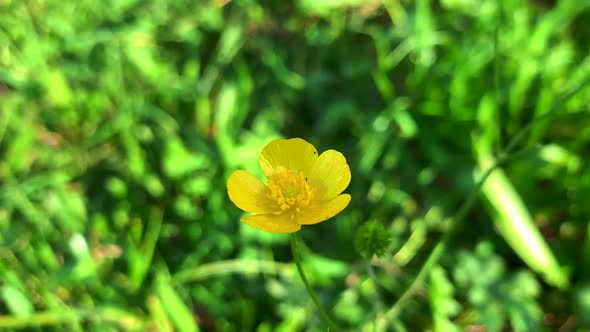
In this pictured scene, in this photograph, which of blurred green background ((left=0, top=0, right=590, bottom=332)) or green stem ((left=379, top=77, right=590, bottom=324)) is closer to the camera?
green stem ((left=379, top=77, right=590, bottom=324))

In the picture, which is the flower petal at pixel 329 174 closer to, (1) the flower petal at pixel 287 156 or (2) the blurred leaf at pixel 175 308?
(1) the flower petal at pixel 287 156

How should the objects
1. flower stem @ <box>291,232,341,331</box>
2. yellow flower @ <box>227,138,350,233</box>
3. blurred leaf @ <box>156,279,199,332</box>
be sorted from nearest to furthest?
flower stem @ <box>291,232,341,331</box>
yellow flower @ <box>227,138,350,233</box>
blurred leaf @ <box>156,279,199,332</box>

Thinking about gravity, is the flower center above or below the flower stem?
above

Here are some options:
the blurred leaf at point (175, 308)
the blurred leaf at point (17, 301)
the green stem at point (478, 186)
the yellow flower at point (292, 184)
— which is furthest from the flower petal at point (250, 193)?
the blurred leaf at point (17, 301)

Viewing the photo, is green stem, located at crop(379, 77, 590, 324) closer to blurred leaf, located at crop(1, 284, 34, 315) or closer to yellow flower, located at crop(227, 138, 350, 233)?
yellow flower, located at crop(227, 138, 350, 233)

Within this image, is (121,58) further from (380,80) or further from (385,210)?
(385,210)

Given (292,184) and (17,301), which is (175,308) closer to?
(17,301)

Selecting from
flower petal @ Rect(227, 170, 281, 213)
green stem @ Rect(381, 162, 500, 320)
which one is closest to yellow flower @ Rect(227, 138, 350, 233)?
flower petal @ Rect(227, 170, 281, 213)
